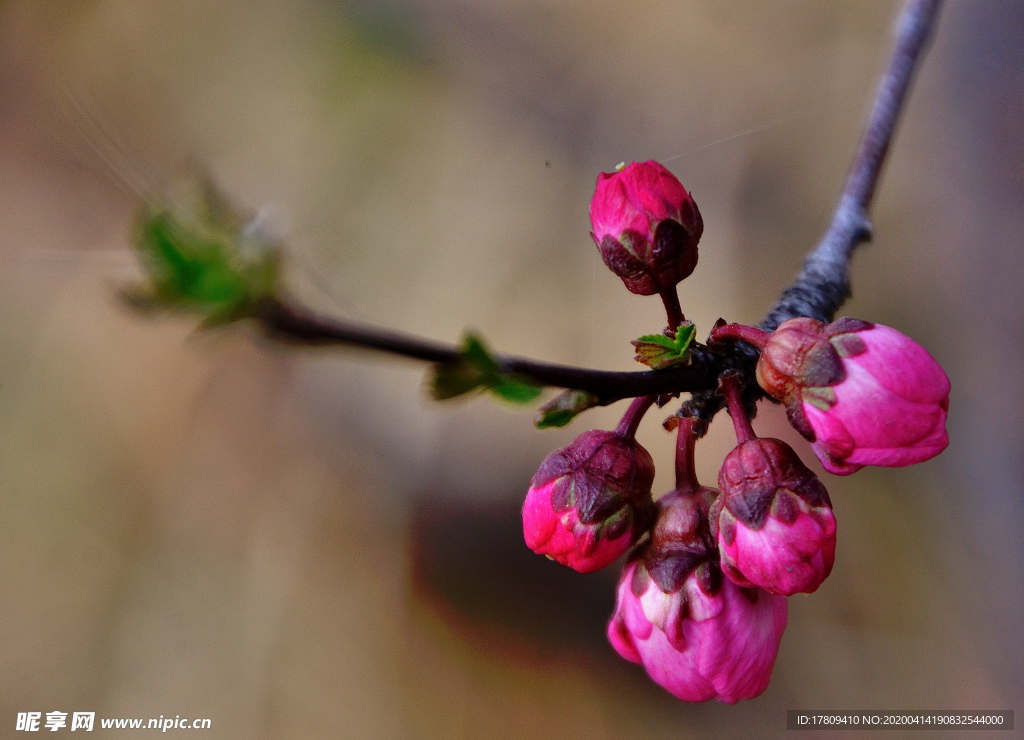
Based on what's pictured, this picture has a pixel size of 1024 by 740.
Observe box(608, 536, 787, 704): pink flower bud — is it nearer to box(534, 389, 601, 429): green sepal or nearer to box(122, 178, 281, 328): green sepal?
box(534, 389, 601, 429): green sepal

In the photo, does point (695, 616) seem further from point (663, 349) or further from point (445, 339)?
point (445, 339)

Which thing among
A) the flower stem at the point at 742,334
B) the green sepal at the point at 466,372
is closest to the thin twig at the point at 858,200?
the flower stem at the point at 742,334

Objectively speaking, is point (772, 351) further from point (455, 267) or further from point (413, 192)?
point (413, 192)

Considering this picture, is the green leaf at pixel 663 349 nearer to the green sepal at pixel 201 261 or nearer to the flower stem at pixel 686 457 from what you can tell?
the flower stem at pixel 686 457

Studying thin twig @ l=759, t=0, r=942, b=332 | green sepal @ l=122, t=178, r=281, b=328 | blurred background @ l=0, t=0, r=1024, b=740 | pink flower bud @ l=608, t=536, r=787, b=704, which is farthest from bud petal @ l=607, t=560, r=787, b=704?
blurred background @ l=0, t=0, r=1024, b=740

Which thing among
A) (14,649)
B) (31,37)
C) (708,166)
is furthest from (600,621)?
(31,37)

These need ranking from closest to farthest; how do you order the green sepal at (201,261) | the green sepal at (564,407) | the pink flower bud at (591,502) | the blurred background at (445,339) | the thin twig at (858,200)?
the green sepal at (201,261) → the green sepal at (564,407) → the pink flower bud at (591,502) → the thin twig at (858,200) → the blurred background at (445,339)
